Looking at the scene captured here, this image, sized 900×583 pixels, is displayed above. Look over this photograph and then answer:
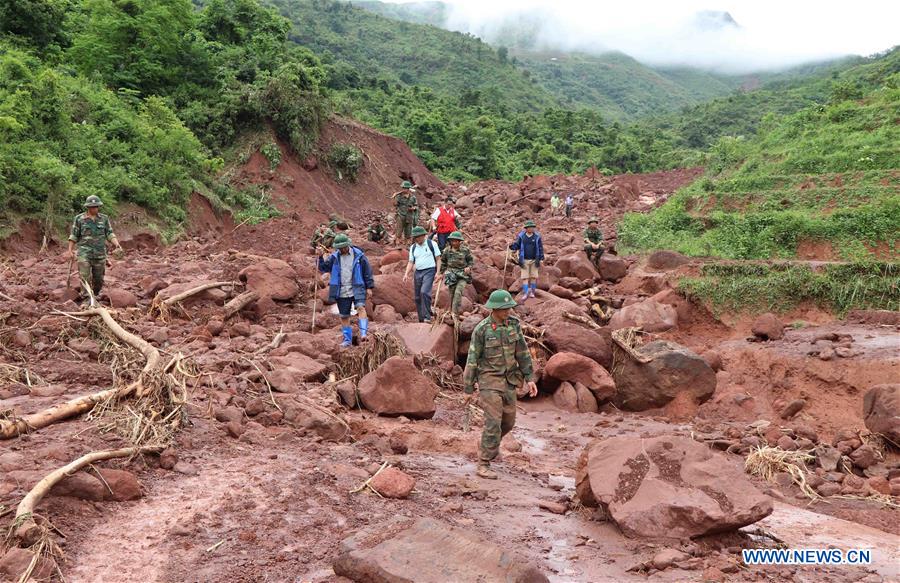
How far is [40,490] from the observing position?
3.97 meters

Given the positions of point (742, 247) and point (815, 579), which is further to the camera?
point (742, 247)

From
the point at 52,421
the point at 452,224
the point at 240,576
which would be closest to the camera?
the point at 240,576

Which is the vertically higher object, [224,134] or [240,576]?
[224,134]

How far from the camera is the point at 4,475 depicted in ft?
13.9

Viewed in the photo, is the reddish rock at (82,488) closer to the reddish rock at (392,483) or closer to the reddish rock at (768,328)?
the reddish rock at (392,483)

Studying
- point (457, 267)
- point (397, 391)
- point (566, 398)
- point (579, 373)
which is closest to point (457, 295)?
point (457, 267)

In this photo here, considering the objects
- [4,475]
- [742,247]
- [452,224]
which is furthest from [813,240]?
[4,475]

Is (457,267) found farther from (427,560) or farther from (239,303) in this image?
(427,560)

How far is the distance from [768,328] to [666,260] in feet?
14.1

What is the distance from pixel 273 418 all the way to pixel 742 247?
12170 mm

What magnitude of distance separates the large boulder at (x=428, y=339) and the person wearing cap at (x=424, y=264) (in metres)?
0.63

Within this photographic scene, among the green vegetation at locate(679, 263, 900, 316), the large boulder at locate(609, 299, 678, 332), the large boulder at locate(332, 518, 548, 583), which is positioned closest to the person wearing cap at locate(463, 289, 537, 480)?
the large boulder at locate(332, 518, 548, 583)

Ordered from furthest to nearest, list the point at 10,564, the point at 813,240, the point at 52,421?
the point at 813,240, the point at 52,421, the point at 10,564

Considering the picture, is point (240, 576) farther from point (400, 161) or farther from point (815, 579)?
point (400, 161)
